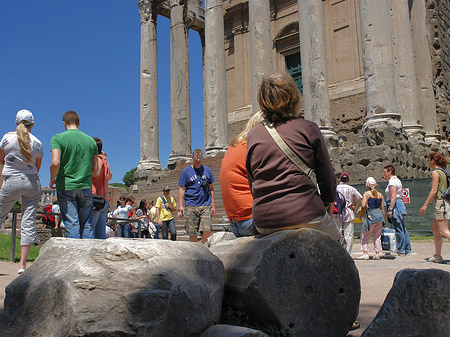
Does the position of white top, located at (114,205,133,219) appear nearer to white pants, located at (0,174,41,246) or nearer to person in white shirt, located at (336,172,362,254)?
person in white shirt, located at (336,172,362,254)

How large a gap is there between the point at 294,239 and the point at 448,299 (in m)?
0.96

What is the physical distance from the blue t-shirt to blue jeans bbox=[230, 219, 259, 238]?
4.25 metres

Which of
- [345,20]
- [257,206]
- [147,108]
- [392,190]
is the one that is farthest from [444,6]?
[257,206]

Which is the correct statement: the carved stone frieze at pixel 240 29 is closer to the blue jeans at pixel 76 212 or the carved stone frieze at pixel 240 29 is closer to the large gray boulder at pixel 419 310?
the blue jeans at pixel 76 212

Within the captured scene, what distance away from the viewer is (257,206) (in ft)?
10.8

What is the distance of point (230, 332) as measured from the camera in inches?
96.7

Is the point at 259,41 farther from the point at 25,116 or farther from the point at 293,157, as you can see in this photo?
the point at 293,157

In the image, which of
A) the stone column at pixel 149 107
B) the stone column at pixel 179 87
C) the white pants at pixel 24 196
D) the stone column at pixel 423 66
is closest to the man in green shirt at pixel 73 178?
the white pants at pixel 24 196

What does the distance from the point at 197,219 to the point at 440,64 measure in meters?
16.2

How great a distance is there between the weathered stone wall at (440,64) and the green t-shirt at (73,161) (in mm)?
17379

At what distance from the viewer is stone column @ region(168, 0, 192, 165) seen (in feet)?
68.6

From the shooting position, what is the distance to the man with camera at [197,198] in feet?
27.0

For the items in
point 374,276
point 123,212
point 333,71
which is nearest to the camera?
point 374,276

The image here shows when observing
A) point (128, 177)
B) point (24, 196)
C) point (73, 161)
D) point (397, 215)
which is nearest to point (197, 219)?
point (73, 161)
